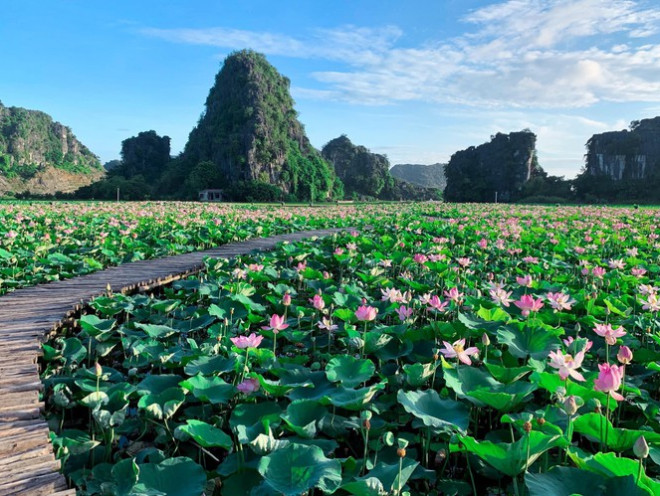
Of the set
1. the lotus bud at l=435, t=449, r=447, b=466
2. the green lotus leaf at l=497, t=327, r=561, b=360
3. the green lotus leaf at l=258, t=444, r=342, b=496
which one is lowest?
the lotus bud at l=435, t=449, r=447, b=466

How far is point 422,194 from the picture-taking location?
95312mm

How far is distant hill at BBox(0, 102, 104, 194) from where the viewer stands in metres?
65.9

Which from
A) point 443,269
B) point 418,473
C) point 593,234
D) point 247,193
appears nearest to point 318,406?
point 418,473

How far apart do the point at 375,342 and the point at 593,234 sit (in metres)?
7.53

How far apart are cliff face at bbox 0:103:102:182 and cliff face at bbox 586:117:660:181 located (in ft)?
256

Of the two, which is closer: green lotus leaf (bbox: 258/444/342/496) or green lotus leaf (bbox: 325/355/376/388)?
green lotus leaf (bbox: 258/444/342/496)

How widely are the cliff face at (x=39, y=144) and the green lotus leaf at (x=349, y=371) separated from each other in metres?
84.3

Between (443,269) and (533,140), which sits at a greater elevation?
(533,140)

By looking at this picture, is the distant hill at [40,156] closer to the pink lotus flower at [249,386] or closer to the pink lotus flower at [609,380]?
the pink lotus flower at [249,386]

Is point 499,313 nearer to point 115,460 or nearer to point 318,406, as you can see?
point 318,406

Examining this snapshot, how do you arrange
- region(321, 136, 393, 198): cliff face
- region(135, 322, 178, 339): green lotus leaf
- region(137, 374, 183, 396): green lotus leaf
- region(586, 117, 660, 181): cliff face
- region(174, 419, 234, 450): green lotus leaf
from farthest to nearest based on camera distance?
region(321, 136, 393, 198): cliff face, region(586, 117, 660, 181): cliff face, region(135, 322, 178, 339): green lotus leaf, region(137, 374, 183, 396): green lotus leaf, region(174, 419, 234, 450): green lotus leaf

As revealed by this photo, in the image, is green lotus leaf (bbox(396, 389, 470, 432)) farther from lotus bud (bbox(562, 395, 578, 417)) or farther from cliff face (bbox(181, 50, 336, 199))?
cliff face (bbox(181, 50, 336, 199))

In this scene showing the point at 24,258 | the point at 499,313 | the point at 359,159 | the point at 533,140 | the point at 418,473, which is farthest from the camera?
the point at 359,159

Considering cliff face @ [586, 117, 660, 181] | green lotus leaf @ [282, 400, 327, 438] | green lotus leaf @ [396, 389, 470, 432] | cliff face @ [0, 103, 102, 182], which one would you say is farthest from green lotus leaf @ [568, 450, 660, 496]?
cliff face @ [0, 103, 102, 182]
